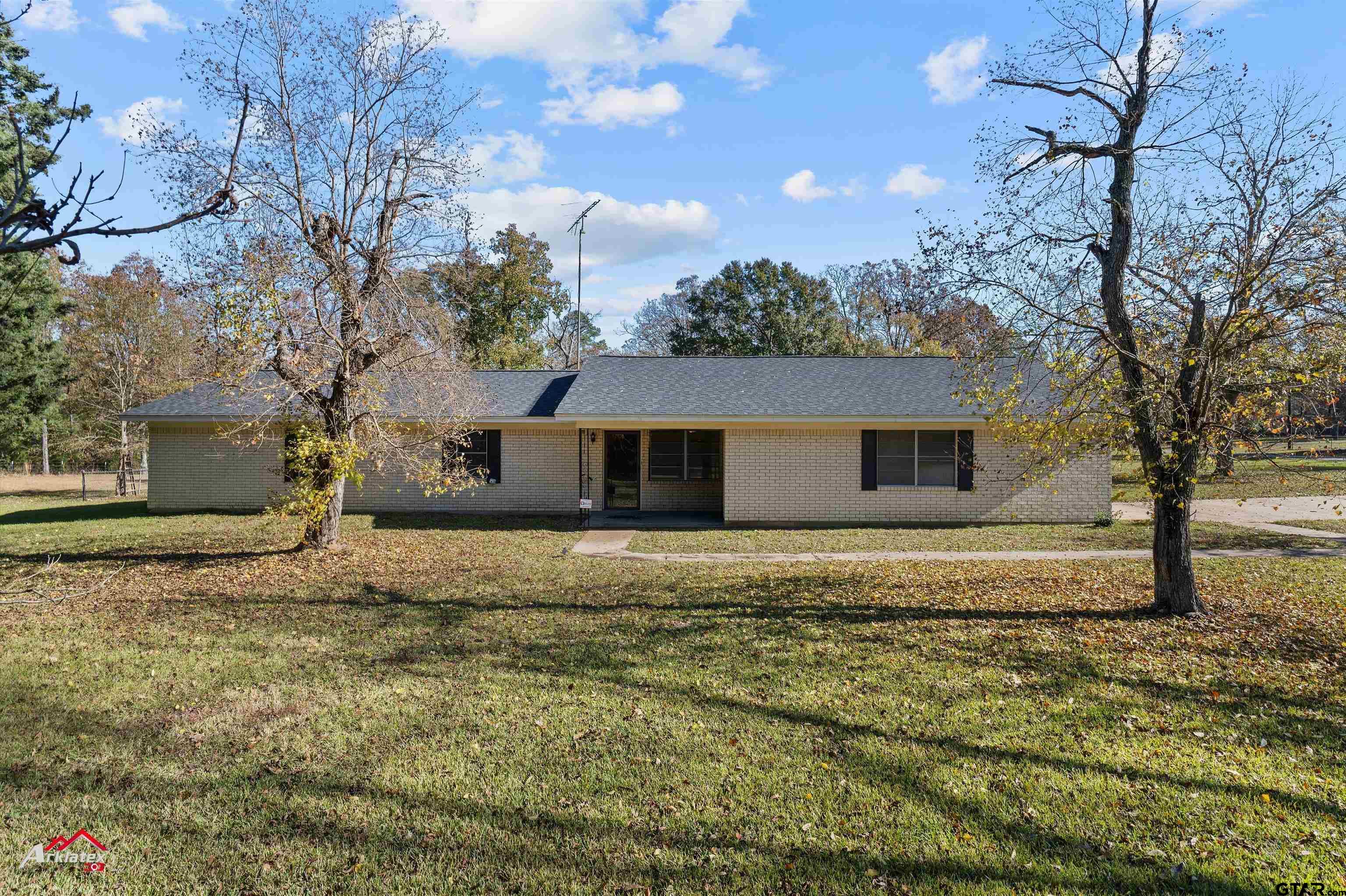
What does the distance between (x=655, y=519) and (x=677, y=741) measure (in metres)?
11.8

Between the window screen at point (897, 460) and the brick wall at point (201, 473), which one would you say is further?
the brick wall at point (201, 473)

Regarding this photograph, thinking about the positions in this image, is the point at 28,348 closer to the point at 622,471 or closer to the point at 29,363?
the point at 29,363

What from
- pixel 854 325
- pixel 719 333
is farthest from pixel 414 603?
pixel 854 325

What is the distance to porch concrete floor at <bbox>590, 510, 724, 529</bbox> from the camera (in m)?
15.7

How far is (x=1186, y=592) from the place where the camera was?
813 centimetres

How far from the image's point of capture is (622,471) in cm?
1797

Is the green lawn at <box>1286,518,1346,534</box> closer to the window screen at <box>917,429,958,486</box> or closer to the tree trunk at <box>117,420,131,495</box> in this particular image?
the window screen at <box>917,429,958,486</box>

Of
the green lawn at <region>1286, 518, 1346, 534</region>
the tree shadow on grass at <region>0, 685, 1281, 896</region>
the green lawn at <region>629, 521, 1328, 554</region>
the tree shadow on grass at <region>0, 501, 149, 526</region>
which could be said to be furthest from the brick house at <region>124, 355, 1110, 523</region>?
the tree shadow on grass at <region>0, 685, 1281, 896</region>

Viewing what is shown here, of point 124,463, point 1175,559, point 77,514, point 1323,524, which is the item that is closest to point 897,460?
point 1175,559

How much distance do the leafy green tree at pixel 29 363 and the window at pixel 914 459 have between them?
21823mm

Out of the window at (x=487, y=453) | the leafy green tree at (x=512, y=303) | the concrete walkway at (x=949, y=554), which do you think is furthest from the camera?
the leafy green tree at (x=512, y=303)

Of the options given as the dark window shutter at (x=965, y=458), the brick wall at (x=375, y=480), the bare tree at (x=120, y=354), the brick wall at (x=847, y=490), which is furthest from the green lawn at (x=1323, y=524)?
the bare tree at (x=120, y=354)

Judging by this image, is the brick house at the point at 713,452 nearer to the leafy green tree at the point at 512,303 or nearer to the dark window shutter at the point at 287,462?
the dark window shutter at the point at 287,462

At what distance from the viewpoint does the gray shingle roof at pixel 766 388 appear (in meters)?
15.4
